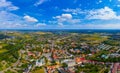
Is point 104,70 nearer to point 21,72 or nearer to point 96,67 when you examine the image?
point 96,67

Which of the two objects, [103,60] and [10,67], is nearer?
[10,67]

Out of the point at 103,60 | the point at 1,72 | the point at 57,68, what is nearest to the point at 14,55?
the point at 1,72

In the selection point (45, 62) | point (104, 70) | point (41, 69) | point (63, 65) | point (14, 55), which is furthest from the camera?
point (14, 55)

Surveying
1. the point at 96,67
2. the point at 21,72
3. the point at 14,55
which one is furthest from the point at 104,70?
the point at 14,55

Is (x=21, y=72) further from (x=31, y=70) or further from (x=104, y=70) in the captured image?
(x=104, y=70)

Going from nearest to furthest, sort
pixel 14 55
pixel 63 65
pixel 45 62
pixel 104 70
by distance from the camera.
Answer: pixel 104 70 < pixel 63 65 < pixel 45 62 < pixel 14 55

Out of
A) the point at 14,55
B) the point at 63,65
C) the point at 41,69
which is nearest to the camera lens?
the point at 41,69

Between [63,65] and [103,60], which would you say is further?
[103,60]

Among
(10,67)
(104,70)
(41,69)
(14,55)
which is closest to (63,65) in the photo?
(41,69)

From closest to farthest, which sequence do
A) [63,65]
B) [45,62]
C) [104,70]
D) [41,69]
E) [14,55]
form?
[104,70]
[41,69]
[63,65]
[45,62]
[14,55]
